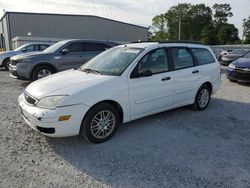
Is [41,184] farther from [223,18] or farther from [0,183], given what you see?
[223,18]

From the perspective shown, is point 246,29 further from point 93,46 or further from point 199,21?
point 93,46

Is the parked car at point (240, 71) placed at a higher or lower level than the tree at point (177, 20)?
lower

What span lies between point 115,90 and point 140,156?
3.63ft

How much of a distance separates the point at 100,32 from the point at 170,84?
92.6ft

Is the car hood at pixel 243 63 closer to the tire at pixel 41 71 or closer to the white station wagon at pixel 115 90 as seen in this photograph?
the white station wagon at pixel 115 90

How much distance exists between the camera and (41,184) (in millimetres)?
2951

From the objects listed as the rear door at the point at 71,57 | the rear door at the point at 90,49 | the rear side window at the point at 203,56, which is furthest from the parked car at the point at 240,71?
the rear door at the point at 71,57

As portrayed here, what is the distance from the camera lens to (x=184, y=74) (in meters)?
5.25

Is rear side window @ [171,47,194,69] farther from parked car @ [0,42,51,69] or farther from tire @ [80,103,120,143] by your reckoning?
parked car @ [0,42,51,69]

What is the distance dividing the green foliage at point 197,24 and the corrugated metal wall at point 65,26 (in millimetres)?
40230

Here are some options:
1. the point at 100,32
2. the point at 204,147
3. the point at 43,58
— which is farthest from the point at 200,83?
the point at 100,32

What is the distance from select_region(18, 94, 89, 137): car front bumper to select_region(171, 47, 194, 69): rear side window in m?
2.35

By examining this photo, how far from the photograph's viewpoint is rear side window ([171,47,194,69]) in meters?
5.16

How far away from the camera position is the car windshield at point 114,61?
14.4 feet
